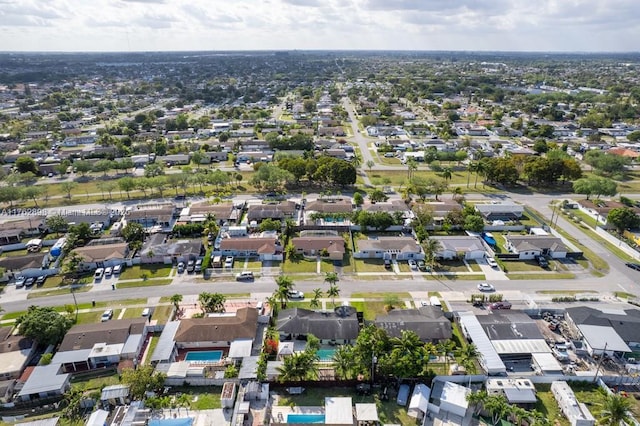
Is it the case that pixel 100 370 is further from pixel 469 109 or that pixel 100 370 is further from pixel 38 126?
pixel 469 109

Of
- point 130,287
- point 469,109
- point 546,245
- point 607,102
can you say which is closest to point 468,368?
point 546,245

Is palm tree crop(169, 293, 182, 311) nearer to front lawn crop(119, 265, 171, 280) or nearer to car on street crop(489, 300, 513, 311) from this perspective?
front lawn crop(119, 265, 171, 280)

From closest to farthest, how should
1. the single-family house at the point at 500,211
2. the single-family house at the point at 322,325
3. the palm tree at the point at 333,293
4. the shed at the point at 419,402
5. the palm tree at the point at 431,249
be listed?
the shed at the point at 419,402 → the single-family house at the point at 322,325 → the palm tree at the point at 333,293 → the palm tree at the point at 431,249 → the single-family house at the point at 500,211

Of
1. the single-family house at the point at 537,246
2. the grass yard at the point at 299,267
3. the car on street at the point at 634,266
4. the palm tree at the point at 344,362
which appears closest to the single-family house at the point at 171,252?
the grass yard at the point at 299,267

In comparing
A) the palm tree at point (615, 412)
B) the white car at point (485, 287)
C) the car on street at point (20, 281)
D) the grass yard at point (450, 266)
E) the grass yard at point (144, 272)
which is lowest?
the car on street at point (20, 281)

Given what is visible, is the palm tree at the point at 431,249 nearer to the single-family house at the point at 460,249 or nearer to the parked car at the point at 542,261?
the single-family house at the point at 460,249

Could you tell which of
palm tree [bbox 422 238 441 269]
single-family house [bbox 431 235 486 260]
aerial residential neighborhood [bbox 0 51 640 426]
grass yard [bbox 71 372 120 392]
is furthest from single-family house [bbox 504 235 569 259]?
grass yard [bbox 71 372 120 392]

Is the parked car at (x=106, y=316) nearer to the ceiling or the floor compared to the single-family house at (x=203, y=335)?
nearer to the floor

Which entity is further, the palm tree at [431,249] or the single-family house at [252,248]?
the single-family house at [252,248]
